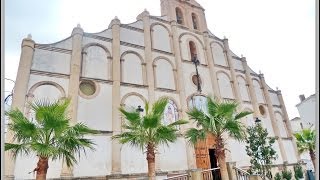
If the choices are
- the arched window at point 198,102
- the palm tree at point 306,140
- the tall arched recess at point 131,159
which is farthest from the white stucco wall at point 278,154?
the tall arched recess at point 131,159

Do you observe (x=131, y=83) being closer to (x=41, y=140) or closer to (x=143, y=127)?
(x=143, y=127)

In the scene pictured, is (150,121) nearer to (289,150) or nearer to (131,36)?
(131,36)

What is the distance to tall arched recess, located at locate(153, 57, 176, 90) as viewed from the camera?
66.8 feet

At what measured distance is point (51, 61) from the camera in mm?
16797

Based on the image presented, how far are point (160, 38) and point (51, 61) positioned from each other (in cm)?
924

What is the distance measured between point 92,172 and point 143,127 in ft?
16.5

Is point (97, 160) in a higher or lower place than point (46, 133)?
lower

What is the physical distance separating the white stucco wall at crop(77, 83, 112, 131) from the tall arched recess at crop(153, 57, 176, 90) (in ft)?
14.1

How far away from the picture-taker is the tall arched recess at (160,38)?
2199 centimetres

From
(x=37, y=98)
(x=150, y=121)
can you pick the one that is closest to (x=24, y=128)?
(x=150, y=121)

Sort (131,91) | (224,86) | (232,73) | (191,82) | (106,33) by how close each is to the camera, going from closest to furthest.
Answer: (131,91) → (106,33) → (191,82) → (224,86) → (232,73)

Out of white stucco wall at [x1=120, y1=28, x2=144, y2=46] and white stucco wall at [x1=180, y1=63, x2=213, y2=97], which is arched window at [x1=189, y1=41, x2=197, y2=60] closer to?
white stucco wall at [x1=180, y1=63, x2=213, y2=97]

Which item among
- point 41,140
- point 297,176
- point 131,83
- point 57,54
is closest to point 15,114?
point 41,140

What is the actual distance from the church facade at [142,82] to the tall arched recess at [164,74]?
3.5 inches
